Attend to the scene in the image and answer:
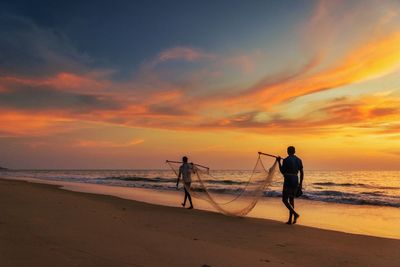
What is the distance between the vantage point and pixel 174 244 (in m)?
7.34

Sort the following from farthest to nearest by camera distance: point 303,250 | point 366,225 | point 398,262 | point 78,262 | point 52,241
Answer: point 366,225 → point 303,250 → point 398,262 → point 52,241 → point 78,262

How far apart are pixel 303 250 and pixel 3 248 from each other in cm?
562

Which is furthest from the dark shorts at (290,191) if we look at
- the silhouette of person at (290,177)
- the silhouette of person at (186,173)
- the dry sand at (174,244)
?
the silhouette of person at (186,173)

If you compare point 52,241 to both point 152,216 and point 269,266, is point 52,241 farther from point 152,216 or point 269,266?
point 152,216

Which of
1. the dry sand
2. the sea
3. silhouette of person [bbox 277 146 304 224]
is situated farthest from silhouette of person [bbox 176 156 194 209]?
silhouette of person [bbox 277 146 304 224]

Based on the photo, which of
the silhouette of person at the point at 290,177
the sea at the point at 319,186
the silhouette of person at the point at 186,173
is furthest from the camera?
the sea at the point at 319,186

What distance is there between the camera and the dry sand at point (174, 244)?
5840mm

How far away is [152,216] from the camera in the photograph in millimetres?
12367

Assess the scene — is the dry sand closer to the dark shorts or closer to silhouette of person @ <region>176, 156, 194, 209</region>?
the dark shorts

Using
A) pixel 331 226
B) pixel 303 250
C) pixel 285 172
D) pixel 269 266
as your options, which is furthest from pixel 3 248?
pixel 331 226

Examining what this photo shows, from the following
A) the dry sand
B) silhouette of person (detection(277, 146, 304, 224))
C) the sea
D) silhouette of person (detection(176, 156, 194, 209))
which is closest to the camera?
the dry sand

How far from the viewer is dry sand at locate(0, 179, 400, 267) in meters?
5.84

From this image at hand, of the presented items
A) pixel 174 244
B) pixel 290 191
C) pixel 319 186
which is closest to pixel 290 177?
pixel 290 191

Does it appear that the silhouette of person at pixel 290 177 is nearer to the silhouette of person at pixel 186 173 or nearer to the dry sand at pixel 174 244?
the dry sand at pixel 174 244
